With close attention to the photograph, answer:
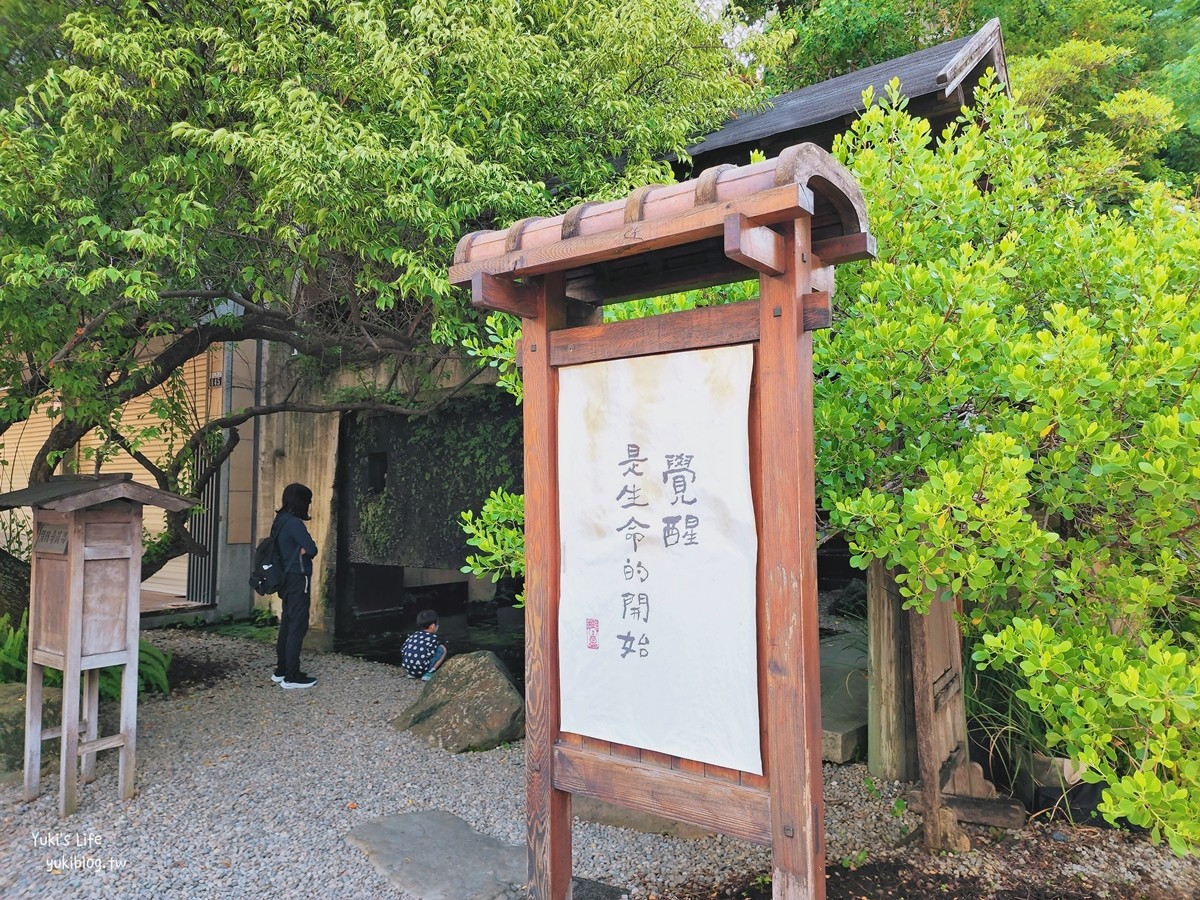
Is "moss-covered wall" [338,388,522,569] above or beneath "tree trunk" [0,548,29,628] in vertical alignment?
above

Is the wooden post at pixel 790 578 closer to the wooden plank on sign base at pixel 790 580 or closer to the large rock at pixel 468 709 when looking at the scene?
the wooden plank on sign base at pixel 790 580

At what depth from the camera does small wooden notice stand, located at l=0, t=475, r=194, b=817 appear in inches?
180

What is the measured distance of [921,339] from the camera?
2.84 m

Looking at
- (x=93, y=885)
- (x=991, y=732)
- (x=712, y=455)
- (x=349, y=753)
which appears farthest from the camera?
(x=349, y=753)

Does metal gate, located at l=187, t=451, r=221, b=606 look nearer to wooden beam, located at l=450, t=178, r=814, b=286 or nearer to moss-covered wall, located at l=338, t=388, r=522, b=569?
moss-covered wall, located at l=338, t=388, r=522, b=569

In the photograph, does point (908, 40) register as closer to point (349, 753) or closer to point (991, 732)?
point (991, 732)

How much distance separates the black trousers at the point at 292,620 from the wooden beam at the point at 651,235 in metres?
5.33

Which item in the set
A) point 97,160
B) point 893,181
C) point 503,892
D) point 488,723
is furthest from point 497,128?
point 503,892

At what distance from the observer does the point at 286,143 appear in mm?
4547

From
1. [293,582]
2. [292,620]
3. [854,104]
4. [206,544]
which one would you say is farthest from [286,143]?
[206,544]

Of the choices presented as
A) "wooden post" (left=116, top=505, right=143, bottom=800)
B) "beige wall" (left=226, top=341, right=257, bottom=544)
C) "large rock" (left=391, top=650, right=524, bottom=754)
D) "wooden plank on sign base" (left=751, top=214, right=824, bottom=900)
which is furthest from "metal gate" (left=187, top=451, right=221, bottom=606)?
"wooden plank on sign base" (left=751, top=214, right=824, bottom=900)

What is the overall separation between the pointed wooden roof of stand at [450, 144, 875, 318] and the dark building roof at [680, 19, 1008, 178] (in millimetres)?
3706

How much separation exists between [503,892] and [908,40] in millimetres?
14483

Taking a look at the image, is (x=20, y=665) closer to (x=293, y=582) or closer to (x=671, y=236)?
A: (x=293, y=582)
